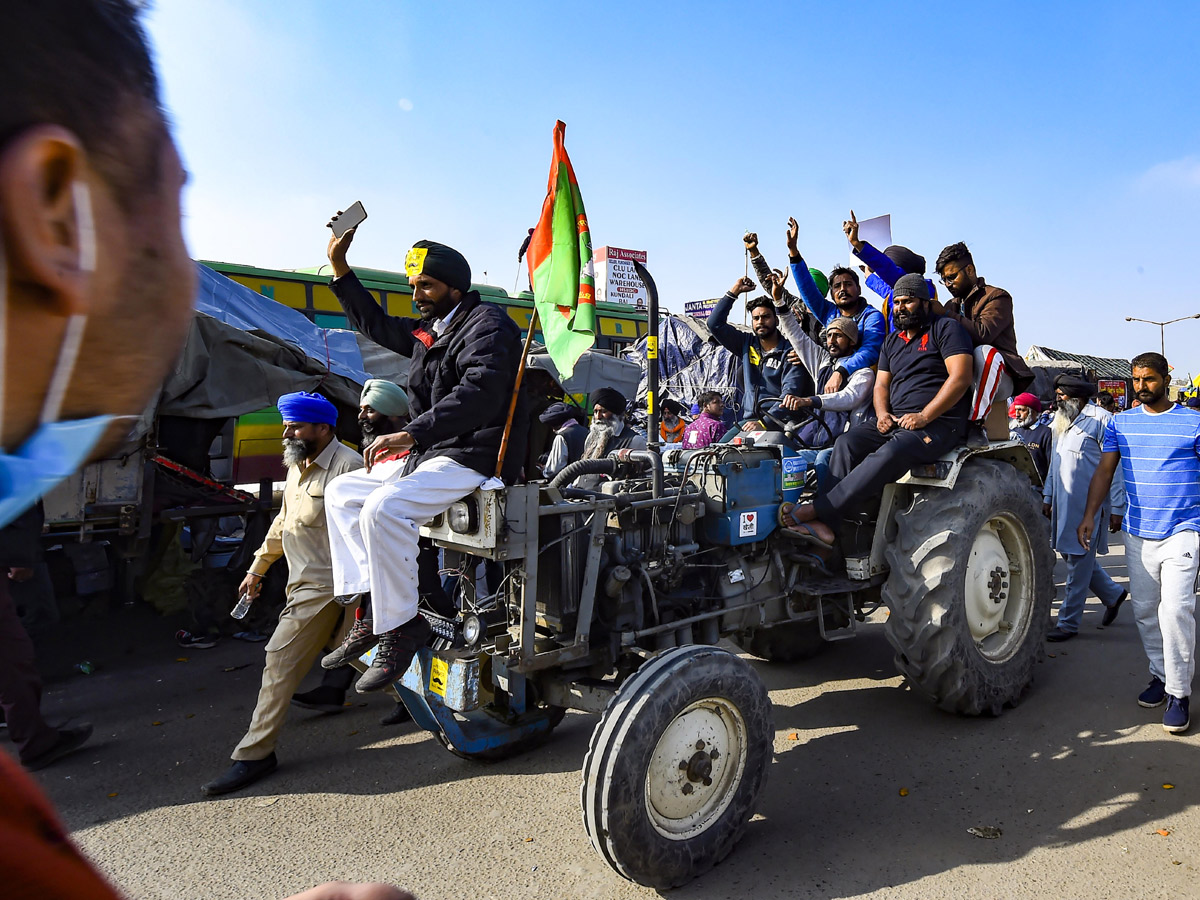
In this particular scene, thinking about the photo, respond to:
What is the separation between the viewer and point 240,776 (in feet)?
13.2

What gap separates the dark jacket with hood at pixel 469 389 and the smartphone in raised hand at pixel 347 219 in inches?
11.4

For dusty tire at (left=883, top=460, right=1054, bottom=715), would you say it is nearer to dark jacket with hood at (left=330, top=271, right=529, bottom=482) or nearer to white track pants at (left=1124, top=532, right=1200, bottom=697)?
white track pants at (left=1124, top=532, right=1200, bottom=697)

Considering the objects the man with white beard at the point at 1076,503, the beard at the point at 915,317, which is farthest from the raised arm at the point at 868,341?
the man with white beard at the point at 1076,503

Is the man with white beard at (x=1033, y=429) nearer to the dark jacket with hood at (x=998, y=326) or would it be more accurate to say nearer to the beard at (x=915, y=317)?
the dark jacket with hood at (x=998, y=326)

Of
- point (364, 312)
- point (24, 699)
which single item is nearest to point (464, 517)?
point (364, 312)

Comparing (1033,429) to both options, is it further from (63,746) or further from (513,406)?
(63,746)

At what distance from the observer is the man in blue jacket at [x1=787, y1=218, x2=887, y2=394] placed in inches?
204

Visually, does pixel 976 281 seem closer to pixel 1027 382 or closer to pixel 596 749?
pixel 1027 382

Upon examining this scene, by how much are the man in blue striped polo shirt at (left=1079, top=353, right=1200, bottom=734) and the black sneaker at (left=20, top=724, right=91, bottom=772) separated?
629cm

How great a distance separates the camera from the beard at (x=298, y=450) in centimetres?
453

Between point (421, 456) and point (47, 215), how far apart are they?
10.0 ft

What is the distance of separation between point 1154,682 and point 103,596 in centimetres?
814

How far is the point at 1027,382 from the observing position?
4957mm

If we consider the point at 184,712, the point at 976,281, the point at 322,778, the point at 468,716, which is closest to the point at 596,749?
the point at 468,716
